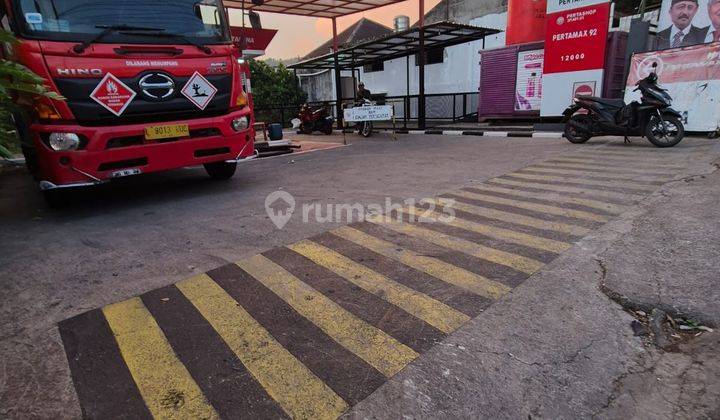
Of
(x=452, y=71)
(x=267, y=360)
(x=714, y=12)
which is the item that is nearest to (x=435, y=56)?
(x=452, y=71)

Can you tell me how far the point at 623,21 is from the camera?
47.1ft

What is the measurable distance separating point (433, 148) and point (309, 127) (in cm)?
700

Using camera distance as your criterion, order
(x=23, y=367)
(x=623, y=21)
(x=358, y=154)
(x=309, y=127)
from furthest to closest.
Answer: (x=309, y=127) < (x=623, y=21) < (x=358, y=154) < (x=23, y=367)

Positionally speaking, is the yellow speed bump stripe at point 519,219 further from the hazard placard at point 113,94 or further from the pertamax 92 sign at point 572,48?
the pertamax 92 sign at point 572,48

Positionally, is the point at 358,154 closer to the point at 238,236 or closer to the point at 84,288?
the point at 238,236

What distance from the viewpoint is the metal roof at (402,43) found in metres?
13.4

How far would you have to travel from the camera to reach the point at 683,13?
420 inches

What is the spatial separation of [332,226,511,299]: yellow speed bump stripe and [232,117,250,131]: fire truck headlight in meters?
2.39

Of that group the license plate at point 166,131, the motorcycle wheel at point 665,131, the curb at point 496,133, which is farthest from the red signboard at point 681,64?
the license plate at point 166,131

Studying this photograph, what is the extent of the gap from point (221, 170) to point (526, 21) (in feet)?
37.4

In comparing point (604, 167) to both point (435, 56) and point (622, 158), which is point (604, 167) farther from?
point (435, 56)

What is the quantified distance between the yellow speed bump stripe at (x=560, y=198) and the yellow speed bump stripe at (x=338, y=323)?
3.24 metres

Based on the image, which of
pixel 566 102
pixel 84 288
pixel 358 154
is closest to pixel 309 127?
pixel 358 154

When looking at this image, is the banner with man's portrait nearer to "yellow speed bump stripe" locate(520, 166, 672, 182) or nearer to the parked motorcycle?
"yellow speed bump stripe" locate(520, 166, 672, 182)
